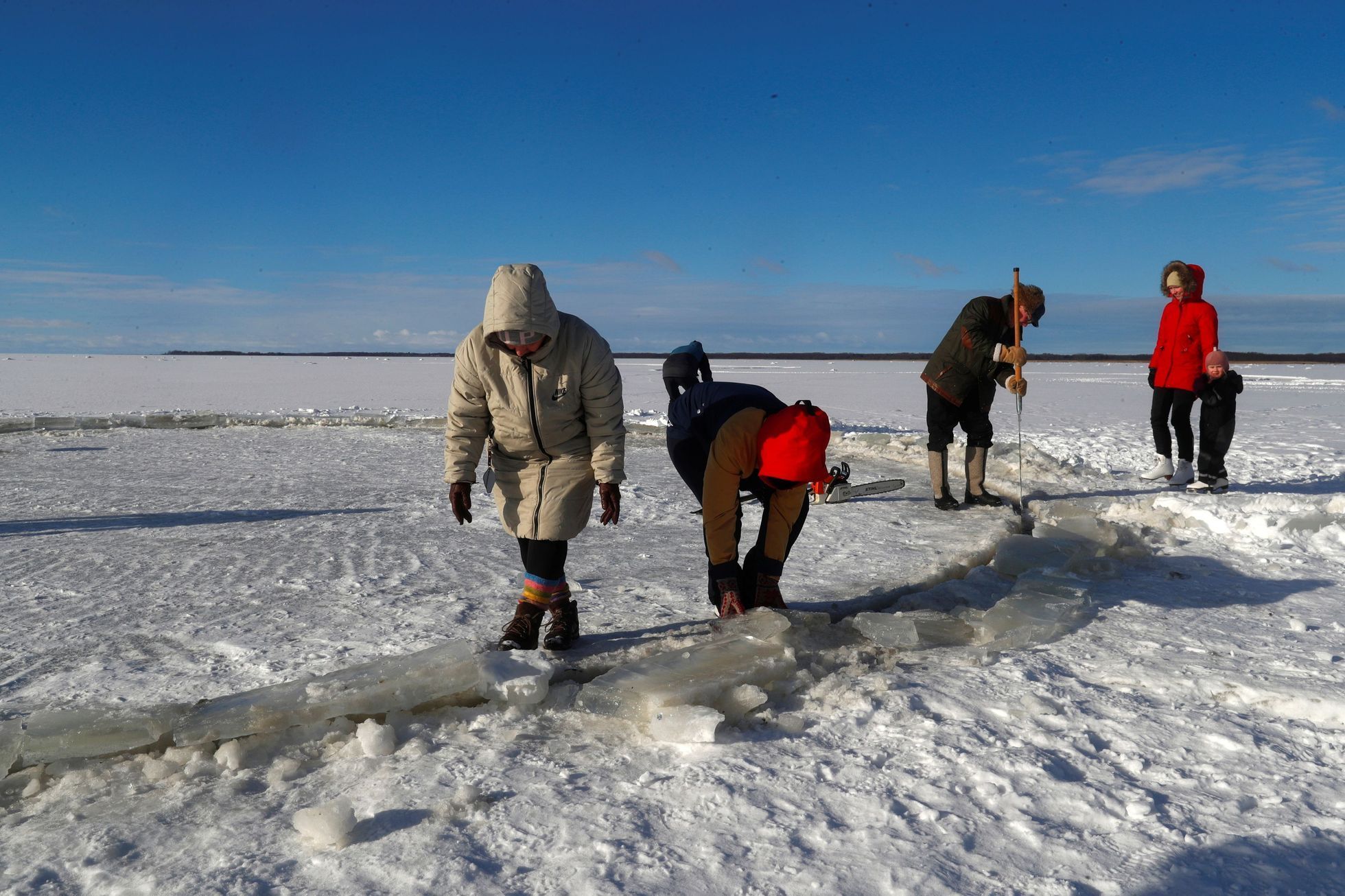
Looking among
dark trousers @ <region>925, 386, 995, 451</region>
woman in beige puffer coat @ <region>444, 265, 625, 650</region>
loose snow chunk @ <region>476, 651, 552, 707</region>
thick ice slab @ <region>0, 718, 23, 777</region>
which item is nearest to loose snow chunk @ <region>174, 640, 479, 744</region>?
loose snow chunk @ <region>476, 651, 552, 707</region>

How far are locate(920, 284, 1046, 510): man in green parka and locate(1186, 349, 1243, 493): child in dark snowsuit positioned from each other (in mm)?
1478

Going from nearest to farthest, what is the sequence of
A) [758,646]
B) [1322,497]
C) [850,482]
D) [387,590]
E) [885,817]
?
[885,817] < [758,646] < [387,590] < [1322,497] < [850,482]

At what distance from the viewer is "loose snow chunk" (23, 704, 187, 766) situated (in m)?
2.46

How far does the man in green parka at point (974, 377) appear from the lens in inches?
233

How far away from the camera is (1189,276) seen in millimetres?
6570

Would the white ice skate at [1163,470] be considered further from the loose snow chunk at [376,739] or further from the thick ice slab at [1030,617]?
the loose snow chunk at [376,739]

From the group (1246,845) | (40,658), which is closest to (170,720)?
(40,658)

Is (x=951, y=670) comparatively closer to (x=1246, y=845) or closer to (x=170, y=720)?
(x=1246, y=845)

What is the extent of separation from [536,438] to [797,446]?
916mm

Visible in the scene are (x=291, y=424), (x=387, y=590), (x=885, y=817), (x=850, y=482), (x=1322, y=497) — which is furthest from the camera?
(x=291, y=424)

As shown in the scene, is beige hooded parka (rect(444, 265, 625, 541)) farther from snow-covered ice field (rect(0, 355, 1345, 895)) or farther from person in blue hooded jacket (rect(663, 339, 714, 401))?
person in blue hooded jacket (rect(663, 339, 714, 401))

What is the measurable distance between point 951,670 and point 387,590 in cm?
244

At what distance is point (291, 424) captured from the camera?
1285 cm

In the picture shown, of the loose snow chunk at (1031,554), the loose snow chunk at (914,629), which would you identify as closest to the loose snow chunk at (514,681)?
the loose snow chunk at (914,629)
